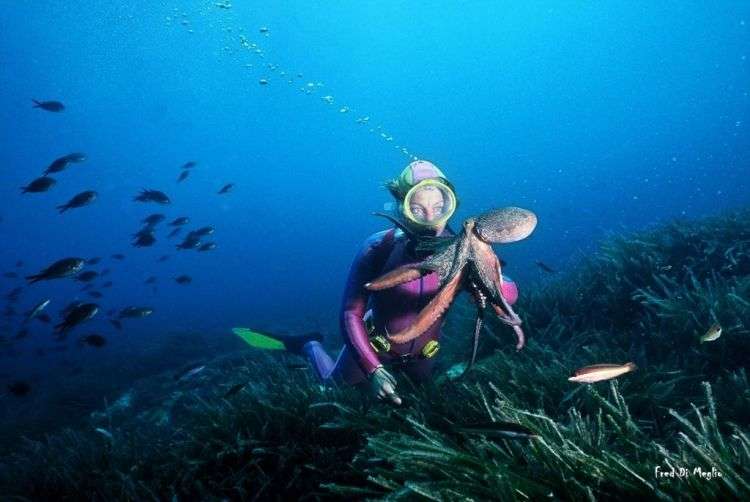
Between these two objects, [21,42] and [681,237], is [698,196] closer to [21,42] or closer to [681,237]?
[681,237]

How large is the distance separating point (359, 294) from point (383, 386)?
1.13m

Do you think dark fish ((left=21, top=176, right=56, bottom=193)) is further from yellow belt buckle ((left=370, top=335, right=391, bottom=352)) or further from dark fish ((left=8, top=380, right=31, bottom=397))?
yellow belt buckle ((left=370, top=335, right=391, bottom=352))

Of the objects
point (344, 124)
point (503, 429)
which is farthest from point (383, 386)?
point (344, 124)

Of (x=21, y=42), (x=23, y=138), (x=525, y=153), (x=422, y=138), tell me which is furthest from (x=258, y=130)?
(x=525, y=153)

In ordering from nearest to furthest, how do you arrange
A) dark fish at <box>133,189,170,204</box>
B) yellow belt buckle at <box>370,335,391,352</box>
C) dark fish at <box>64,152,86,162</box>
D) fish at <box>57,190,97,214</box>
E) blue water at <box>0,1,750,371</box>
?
yellow belt buckle at <box>370,335,391,352</box> → fish at <box>57,190,97,214</box> → dark fish at <box>64,152,86,162</box> → dark fish at <box>133,189,170,204</box> → blue water at <box>0,1,750,371</box>

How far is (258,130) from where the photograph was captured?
491 feet

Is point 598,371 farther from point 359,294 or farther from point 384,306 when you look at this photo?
point 384,306

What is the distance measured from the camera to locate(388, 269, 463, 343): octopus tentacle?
1948mm

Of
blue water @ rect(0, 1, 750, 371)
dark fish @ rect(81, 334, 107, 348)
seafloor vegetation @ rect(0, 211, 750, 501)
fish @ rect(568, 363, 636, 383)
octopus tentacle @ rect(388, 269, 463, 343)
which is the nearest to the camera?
seafloor vegetation @ rect(0, 211, 750, 501)

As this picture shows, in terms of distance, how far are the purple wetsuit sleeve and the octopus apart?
1.88 metres

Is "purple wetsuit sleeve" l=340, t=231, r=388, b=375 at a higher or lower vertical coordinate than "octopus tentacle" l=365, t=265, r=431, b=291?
lower

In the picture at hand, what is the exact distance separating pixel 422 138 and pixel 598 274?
158472 millimetres

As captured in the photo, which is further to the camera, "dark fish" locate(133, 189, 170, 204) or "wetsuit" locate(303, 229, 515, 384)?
"dark fish" locate(133, 189, 170, 204)

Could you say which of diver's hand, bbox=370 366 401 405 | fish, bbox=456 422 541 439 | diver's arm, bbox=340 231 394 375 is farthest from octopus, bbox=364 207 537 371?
diver's arm, bbox=340 231 394 375
